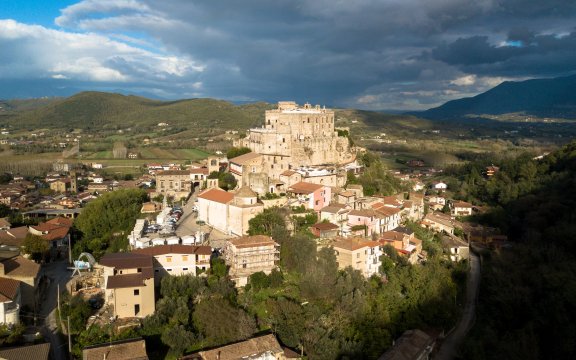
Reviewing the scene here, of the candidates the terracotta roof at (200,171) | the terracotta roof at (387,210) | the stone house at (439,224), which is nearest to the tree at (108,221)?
the terracotta roof at (200,171)

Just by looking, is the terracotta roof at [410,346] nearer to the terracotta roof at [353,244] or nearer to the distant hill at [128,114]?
the terracotta roof at [353,244]

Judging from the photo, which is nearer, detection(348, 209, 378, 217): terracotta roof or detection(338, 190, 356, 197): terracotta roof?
detection(348, 209, 378, 217): terracotta roof

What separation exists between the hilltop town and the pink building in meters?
0.13

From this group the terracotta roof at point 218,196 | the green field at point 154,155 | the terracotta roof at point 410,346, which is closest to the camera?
the terracotta roof at point 410,346

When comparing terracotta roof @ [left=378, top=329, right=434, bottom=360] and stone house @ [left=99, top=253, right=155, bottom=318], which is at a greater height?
stone house @ [left=99, top=253, right=155, bottom=318]

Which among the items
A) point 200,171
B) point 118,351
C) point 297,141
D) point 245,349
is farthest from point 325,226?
point 200,171

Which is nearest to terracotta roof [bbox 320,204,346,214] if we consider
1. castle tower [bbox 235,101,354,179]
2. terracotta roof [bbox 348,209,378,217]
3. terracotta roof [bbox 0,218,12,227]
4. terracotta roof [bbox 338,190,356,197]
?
terracotta roof [bbox 348,209,378,217]

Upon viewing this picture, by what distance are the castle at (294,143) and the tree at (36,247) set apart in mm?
12312

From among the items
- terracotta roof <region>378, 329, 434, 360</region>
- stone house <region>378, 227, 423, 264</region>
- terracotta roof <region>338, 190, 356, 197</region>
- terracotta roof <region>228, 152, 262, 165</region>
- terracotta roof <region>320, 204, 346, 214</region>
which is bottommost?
terracotta roof <region>378, 329, 434, 360</region>

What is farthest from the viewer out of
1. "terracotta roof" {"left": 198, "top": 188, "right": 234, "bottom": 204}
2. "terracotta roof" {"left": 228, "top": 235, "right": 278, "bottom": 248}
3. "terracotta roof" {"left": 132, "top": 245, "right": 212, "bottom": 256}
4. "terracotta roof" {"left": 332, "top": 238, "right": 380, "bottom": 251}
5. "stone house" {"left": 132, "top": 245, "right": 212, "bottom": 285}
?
"terracotta roof" {"left": 198, "top": 188, "right": 234, "bottom": 204}

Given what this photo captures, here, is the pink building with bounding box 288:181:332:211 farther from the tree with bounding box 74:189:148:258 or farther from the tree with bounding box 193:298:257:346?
the tree with bounding box 74:189:148:258

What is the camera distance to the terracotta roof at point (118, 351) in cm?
1669

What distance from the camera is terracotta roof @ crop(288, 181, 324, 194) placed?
2905 centimetres

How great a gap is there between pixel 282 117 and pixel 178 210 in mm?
10646
